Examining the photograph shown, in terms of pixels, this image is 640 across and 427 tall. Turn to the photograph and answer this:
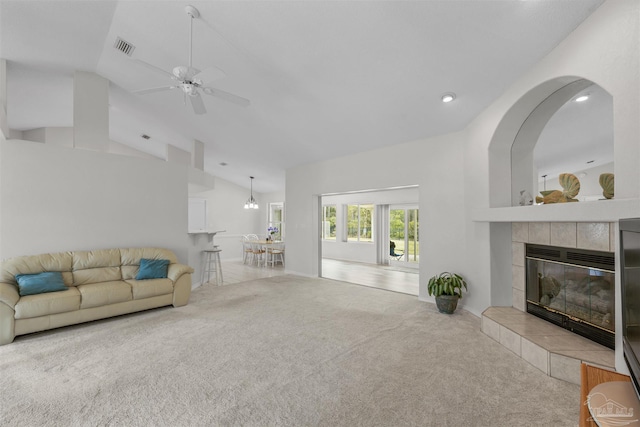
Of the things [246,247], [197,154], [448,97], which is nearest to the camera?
[448,97]

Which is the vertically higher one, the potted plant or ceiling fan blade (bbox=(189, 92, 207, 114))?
ceiling fan blade (bbox=(189, 92, 207, 114))

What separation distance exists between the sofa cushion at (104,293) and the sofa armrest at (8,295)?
1.86 feet

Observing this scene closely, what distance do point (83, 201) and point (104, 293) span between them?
1.54m

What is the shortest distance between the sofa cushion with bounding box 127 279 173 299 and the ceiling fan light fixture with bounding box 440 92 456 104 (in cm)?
465

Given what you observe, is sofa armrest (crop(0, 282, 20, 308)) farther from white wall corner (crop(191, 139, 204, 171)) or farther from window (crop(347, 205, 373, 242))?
window (crop(347, 205, 373, 242))

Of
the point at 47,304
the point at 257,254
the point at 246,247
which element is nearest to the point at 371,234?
the point at 257,254

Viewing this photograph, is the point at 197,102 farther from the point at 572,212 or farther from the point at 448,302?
the point at 448,302

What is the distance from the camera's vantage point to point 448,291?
13.4 feet

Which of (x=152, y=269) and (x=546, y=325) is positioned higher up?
(x=152, y=269)

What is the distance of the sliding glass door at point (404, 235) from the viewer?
27.2 ft

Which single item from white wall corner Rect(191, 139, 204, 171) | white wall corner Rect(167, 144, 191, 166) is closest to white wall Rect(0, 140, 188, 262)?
white wall corner Rect(191, 139, 204, 171)

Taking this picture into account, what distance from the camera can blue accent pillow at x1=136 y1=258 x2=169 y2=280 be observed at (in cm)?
425

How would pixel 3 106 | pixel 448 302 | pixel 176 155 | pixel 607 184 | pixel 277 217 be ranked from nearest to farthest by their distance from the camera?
pixel 607 184, pixel 3 106, pixel 448 302, pixel 176 155, pixel 277 217

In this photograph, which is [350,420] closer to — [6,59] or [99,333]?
[99,333]
